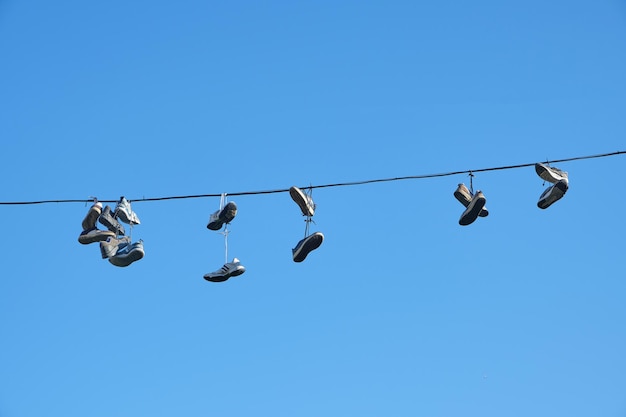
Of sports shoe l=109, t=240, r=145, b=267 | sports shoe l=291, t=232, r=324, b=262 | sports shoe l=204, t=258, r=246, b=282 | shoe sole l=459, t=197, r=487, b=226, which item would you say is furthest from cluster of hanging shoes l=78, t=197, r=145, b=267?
shoe sole l=459, t=197, r=487, b=226

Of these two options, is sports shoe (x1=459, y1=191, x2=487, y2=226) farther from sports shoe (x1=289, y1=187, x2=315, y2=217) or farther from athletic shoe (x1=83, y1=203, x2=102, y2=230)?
athletic shoe (x1=83, y1=203, x2=102, y2=230)

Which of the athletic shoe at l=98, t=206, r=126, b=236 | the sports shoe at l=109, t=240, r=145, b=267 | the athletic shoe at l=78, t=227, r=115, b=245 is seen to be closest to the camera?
the sports shoe at l=109, t=240, r=145, b=267

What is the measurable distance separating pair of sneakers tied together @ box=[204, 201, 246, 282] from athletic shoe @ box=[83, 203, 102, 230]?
127 centimetres

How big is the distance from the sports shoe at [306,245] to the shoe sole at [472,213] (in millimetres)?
1624

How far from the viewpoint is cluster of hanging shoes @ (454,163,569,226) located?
11633mm

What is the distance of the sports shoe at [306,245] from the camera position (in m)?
11.8

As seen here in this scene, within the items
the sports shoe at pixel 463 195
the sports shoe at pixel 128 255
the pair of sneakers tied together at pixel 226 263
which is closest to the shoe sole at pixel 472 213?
the sports shoe at pixel 463 195

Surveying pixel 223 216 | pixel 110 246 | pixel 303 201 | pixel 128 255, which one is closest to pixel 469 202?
pixel 303 201

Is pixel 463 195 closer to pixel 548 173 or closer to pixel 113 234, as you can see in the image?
pixel 548 173

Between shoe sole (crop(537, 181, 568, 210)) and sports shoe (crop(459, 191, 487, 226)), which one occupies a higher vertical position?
sports shoe (crop(459, 191, 487, 226))

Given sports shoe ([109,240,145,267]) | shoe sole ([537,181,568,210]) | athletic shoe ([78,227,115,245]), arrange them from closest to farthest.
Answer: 1. shoe sole ([537,181,568,210])
2. sports shoe ([109,240,145,267])
3. athletic shoe ([78,227,115,245])

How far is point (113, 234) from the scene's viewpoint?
1218 cm

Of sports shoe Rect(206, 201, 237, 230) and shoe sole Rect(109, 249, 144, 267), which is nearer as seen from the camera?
shoe sole Rect(109, 249, 144, 267)

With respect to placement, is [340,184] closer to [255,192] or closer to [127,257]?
[255,192]
